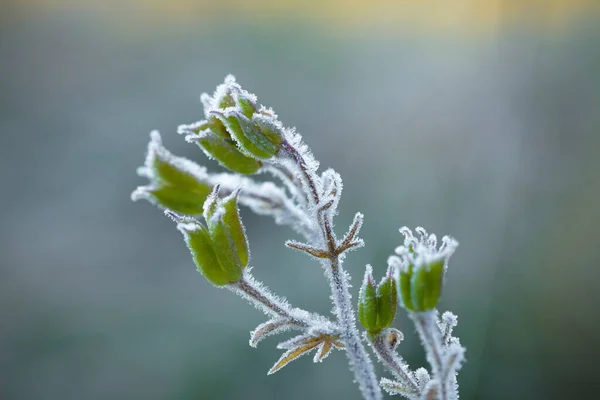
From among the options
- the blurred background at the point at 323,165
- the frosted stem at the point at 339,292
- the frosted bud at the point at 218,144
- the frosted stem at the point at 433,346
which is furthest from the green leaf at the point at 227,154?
the blurred background at the point at 323,165

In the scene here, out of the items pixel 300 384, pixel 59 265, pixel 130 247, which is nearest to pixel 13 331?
pixel 59 265


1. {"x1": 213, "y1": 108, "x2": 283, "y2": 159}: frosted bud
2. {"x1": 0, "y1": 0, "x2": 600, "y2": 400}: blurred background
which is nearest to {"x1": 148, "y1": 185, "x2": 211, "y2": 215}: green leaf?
{"x1": 213, "y1": 108, "x2": 283, "y2": 159}: frosted bud

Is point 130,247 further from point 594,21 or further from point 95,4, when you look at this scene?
point 594,21

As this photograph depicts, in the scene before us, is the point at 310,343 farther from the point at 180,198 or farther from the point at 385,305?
the point at 180,198

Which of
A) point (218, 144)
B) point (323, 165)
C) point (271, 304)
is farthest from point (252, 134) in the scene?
point (323, 165)

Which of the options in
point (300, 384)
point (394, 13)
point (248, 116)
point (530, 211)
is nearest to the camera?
point (248, 116)

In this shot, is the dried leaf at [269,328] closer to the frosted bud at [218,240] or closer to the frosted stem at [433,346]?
the frosted bud at [218,240]
